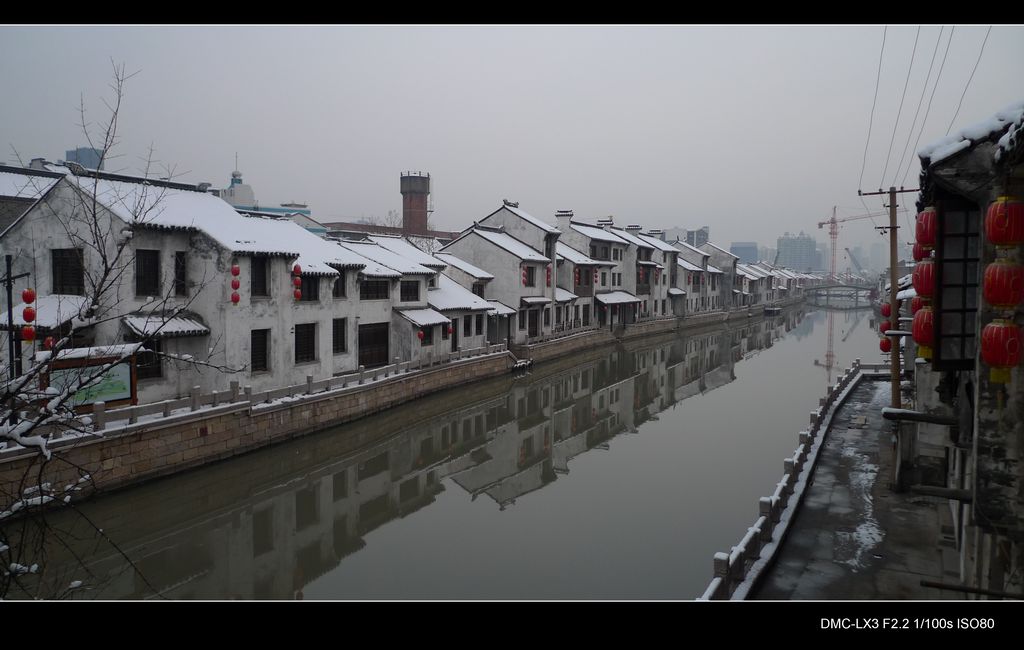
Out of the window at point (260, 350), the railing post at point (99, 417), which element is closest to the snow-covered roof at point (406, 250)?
the window at point (260, 350)

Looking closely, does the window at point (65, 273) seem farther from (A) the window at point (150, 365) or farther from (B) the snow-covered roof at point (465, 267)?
(B) the snow-covered roof at point (465, 267)

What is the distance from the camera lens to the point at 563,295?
143 ft

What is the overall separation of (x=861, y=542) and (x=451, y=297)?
23.6 m

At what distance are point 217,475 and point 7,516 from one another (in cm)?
1320

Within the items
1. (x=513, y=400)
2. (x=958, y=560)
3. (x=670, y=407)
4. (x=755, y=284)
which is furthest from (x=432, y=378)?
(x=755, y=284)

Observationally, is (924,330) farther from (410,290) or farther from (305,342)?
(410,290)

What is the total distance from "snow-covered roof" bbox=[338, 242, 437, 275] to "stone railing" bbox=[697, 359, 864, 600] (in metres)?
18.4

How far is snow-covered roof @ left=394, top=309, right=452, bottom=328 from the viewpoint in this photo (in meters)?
27.9

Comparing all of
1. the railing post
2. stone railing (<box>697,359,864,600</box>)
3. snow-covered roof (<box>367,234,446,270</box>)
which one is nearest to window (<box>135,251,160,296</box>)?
the railing post

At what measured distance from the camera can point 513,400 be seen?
95.6 ft

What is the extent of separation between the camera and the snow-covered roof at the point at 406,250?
107 feet

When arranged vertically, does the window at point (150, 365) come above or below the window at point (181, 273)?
below

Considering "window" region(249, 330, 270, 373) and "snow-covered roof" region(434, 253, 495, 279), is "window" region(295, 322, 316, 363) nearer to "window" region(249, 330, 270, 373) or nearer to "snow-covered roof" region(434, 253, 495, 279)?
"window" region(249, 330, 270, 373)

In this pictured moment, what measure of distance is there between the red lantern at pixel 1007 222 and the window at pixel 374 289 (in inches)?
894
